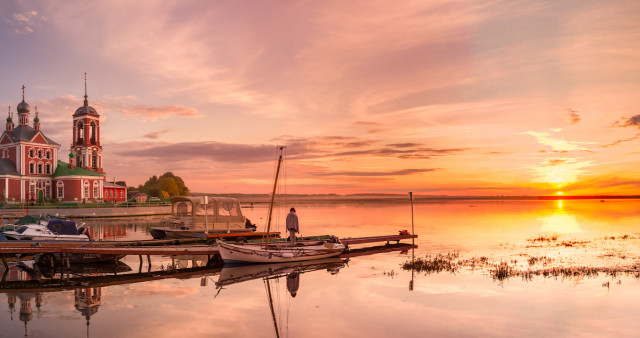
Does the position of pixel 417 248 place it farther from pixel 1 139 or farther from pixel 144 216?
pixel 1 139

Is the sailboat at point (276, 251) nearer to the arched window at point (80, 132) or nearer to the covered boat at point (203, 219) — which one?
the covered boat at point (203, 219)

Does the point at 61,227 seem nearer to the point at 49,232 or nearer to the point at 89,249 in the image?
Result: the point at 49,232

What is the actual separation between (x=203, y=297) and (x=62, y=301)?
5120 millimetres

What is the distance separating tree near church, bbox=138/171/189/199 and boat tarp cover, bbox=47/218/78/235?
95.7 m

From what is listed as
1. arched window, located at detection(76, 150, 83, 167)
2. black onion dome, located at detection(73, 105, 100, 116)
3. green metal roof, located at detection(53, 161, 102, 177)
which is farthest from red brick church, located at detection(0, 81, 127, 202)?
black onion dome, located at detection(73, 105, 100, 116)

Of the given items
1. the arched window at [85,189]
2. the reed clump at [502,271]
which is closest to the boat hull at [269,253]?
the reed clump at [502,271]

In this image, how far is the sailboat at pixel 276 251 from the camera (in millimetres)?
26609

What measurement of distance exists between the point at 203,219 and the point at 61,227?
9930 millimetres

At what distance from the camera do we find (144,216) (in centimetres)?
8100

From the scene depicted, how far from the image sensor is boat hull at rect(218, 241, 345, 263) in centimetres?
2656

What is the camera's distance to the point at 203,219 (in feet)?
123

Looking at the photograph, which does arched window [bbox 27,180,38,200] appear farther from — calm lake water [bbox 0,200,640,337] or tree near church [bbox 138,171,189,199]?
calm lake water [bbox 0,200,640,337]

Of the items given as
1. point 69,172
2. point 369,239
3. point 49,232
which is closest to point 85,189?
point 69,172

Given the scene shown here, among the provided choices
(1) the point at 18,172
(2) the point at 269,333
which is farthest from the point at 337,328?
(1) the point at 18,172
